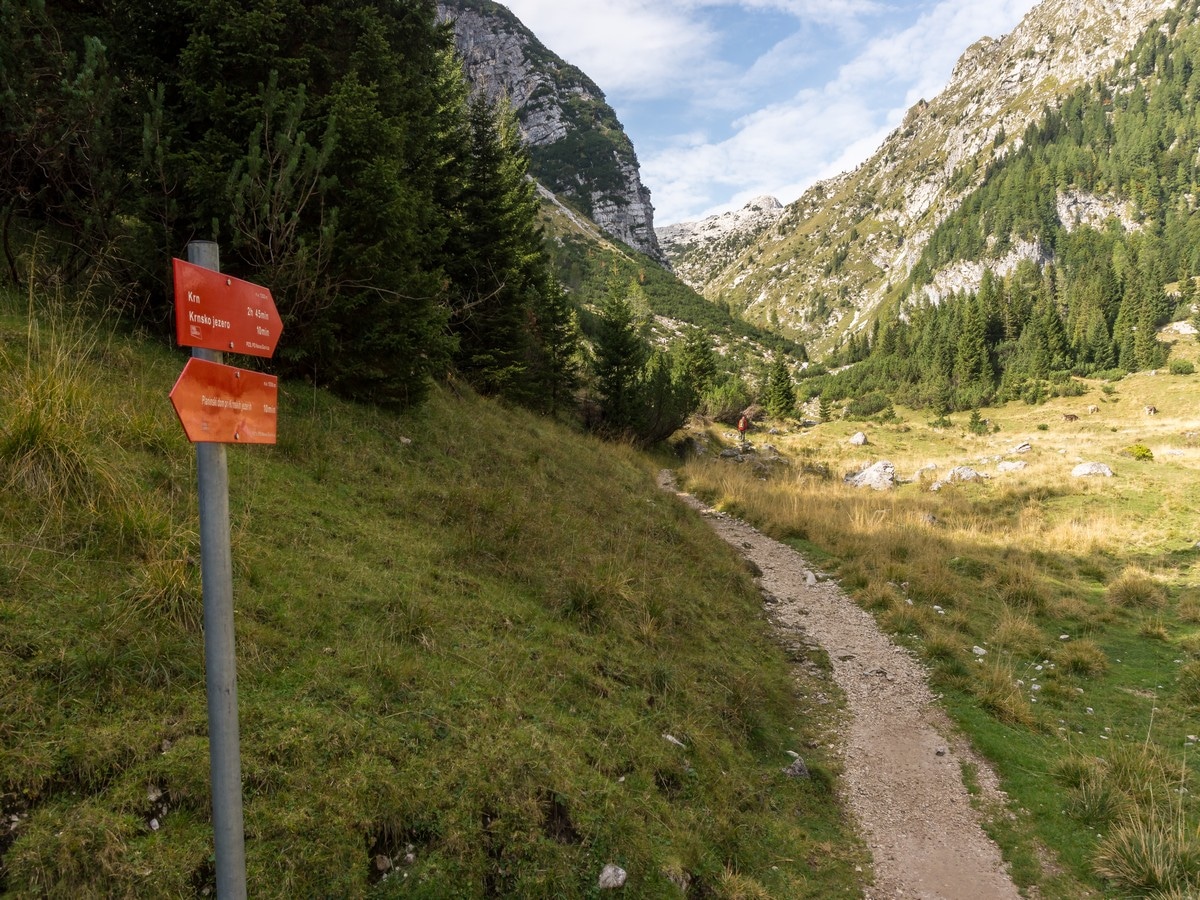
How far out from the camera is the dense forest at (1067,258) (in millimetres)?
73938

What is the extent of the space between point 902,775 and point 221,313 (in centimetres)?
756

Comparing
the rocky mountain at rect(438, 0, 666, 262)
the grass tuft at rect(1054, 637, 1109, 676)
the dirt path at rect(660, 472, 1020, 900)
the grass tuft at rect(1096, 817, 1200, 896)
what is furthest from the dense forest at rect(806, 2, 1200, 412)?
the rocky mountain at rect(438, 0, 666, 262)

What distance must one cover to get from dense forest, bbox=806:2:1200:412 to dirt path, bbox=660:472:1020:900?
6555 centimetres

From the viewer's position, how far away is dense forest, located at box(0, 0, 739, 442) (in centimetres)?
643

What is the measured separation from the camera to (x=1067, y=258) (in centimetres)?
13000

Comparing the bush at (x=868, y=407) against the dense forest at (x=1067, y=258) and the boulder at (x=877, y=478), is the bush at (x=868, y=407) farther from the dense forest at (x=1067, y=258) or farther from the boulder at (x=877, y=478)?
the boulder at (x=877, y=478)

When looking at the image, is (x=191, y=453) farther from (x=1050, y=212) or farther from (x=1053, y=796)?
(x=1050, y=212)

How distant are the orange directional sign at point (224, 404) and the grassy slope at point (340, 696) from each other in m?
1.99

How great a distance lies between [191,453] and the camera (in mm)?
5363

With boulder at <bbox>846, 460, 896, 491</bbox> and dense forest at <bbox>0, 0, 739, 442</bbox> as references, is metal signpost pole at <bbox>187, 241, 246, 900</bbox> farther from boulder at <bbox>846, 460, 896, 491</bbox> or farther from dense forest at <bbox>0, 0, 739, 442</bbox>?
boulder at <bbox>846, 460, 896, 491</bbox>

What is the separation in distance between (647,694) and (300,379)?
7.41 m

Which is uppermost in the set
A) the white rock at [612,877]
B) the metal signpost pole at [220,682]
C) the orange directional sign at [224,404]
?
the orange directional sign at [224,404]

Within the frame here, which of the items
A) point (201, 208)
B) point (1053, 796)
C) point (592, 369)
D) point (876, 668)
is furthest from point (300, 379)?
point (592, 369)

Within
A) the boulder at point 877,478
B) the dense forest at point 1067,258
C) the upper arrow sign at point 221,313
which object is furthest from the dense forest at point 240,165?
the dense forest at point 1067,258
